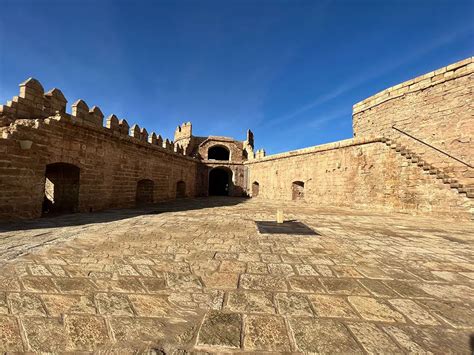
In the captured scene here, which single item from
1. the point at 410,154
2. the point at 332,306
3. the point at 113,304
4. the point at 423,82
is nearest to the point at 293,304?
the point at 332,306

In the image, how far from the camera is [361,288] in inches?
92.2

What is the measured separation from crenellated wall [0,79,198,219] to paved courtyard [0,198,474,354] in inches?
101

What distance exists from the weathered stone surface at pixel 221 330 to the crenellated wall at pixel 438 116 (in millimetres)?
11693

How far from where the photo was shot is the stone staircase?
753 cm

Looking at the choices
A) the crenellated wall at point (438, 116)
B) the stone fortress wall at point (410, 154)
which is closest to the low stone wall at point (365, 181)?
the stone fortress wall at point (410, 154)

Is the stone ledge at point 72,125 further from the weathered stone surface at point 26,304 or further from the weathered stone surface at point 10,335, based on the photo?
the weathered stone surface at point 10,335

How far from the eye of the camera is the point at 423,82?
9953 millimetres

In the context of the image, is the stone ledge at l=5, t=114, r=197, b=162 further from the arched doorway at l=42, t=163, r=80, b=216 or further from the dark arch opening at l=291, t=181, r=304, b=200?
the dark arch opening at l=291, t=181, r=304, b=200

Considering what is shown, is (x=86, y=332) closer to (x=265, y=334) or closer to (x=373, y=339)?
(x=265, y=334)

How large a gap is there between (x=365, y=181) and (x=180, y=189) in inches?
467

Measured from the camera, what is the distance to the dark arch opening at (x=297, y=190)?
15291 millimetres

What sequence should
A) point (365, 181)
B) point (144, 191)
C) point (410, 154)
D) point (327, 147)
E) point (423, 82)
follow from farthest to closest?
1. point (327, 147)
2. point (144, 191)
3. point (365, 181)
4. point (423, 82)
5. point (410, 154)

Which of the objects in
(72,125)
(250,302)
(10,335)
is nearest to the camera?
(10,335)

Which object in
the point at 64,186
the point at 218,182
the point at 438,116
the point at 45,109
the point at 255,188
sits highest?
the point at 438,116
